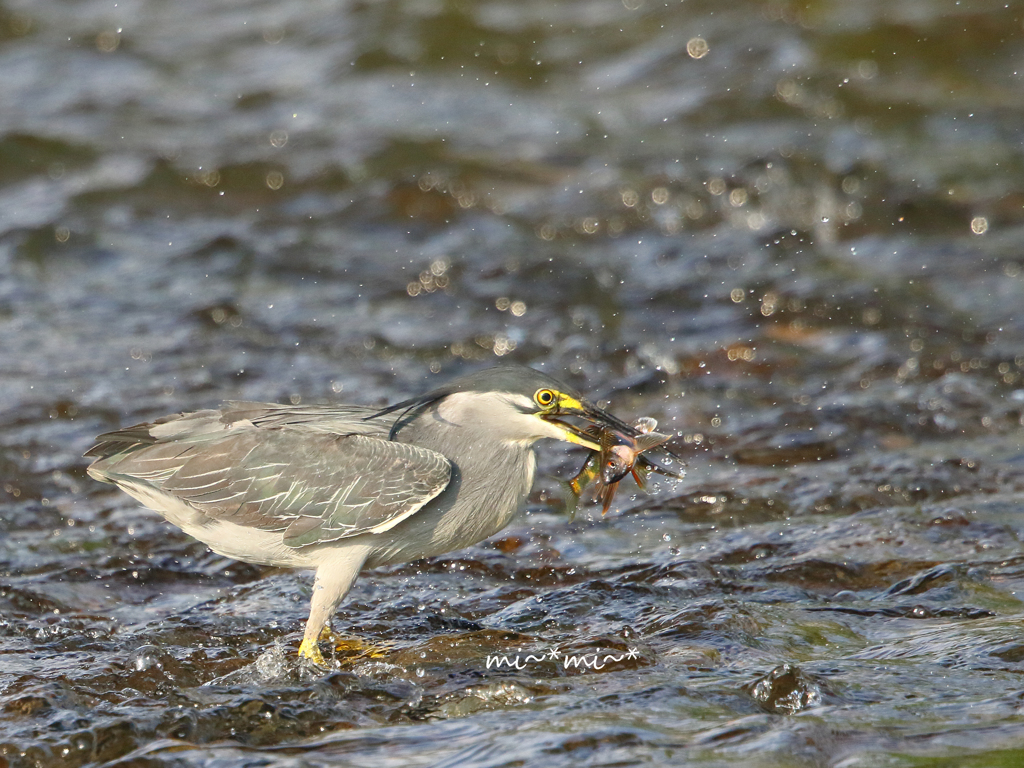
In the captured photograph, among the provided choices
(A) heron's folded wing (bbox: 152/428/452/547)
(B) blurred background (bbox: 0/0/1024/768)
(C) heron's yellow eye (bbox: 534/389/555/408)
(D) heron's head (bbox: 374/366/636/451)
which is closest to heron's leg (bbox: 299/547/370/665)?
(A) heron's folded wing (bbox: 152/428/452/547)

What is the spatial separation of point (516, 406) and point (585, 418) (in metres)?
0.36

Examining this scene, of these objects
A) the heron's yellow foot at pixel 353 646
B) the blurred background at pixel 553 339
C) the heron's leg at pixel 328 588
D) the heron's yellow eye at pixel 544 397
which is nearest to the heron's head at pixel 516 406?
the heron's yellow eye at pixel 544 397

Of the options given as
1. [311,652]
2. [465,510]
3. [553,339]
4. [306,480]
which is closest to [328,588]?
[311,652]

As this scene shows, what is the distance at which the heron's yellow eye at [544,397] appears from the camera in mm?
6047

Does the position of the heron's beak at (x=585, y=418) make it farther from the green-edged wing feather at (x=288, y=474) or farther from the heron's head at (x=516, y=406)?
the green-edged wing feather at (x=288, y=474)

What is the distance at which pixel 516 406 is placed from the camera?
616 centimetres

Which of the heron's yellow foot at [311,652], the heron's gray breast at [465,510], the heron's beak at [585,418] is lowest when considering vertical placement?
the heron's yellow foot at [311,652]

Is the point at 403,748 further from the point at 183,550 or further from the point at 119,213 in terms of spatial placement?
the point at 119,213

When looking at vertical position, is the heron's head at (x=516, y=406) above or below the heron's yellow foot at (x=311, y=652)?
above

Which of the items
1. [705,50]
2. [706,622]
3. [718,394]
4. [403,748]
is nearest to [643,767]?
[403,748]

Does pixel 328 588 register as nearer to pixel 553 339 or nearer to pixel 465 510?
pixel 465 510

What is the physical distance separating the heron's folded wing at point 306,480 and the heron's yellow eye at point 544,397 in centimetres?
54

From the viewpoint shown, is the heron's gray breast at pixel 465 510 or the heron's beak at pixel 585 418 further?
the heron's gray breast at pixel 465 510

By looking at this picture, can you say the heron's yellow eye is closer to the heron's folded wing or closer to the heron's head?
the heron's head
